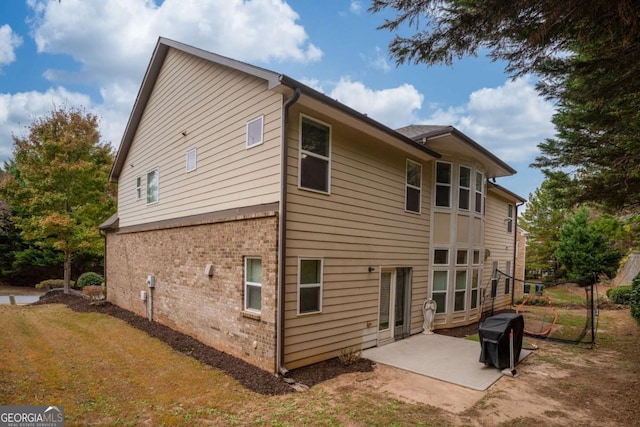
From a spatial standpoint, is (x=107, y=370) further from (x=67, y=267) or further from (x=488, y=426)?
(x=67, y=267)

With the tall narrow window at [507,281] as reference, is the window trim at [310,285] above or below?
above

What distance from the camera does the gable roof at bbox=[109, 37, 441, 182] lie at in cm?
619

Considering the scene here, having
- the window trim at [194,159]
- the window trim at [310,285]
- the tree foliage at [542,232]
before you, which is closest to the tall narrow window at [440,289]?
the window trim at [310,285]

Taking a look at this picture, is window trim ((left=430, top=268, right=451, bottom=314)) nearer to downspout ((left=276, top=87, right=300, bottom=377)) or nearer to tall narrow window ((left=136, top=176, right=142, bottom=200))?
downspout ((left=276, top=87, right=300, bottom=377))

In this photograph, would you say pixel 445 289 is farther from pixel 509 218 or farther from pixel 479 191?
pixel 509 218

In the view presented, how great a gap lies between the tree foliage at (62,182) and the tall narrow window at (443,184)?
16518mm

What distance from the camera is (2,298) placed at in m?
16.9

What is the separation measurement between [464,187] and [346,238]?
5.66 meters

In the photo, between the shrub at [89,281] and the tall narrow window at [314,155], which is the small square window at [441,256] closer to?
the tall narrow window at [314,155]

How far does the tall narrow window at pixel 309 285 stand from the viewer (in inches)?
261

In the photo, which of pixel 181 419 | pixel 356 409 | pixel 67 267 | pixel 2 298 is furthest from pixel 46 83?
pixel 356 409

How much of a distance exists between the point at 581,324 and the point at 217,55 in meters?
14.9

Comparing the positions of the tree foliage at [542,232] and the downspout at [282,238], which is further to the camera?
the tree foliage at [542,232]

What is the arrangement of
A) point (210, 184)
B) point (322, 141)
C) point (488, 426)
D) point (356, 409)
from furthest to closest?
point (210, 184) < point (322, 141) < point (356, 409) < point (488, 426)
